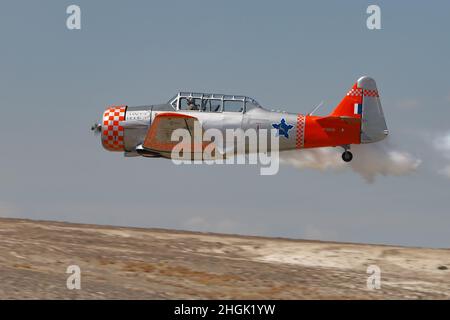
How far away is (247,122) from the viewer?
892 inches

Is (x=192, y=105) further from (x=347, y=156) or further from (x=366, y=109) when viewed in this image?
(x=366, y=109)

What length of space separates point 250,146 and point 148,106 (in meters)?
4.12

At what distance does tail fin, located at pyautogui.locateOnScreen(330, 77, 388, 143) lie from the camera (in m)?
23.1

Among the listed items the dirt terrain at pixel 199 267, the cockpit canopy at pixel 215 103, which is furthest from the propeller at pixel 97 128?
the dirt terrain at pixel 199 267

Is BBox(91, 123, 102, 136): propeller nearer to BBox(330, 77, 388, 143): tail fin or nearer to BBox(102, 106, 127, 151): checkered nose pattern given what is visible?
BBox(102, 106, 127, 151): checkered nose pattern

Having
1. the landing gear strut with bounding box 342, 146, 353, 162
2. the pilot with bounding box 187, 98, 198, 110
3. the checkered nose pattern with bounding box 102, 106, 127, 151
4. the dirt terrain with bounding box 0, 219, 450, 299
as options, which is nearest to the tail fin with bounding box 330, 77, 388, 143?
the landing gear strut with bounding box 342, 146, 353, 162

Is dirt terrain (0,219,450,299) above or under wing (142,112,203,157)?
under

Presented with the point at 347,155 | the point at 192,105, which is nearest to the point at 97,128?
the point at 192,105

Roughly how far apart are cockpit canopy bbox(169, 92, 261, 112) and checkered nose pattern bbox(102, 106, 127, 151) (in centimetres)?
228

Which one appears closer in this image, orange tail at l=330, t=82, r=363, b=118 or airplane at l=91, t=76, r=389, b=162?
airplane at l=91, t=76, r=389, b=162

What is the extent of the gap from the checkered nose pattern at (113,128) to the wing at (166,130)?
1.31m

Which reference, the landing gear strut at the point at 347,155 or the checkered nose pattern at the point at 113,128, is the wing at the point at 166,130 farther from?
the landing gear strut at the point at 347,155

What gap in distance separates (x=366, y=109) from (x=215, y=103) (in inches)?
219
